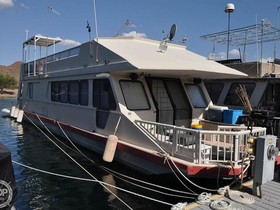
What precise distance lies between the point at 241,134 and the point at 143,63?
280cm

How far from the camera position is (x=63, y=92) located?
1179 cm

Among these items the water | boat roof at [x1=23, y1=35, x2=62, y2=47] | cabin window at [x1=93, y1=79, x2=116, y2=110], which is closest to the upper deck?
cabin window at [x1=93, y1=79, x2=116, y2=110]

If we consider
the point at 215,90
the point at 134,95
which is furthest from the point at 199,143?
the point at 215,90

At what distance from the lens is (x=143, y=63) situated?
6.95 metres

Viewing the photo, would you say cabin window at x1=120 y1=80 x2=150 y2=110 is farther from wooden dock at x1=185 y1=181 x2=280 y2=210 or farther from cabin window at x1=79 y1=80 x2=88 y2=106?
wooden dock at x1=185 y1=181 x2=280 y2=210

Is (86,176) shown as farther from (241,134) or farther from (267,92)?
(267,92)

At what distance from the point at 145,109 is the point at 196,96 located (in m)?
2.38

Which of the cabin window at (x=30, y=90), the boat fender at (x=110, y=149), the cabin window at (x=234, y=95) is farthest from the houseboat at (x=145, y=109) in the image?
the cabin window at (x=30, y=90)

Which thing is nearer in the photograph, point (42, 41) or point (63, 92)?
point (63, 92)

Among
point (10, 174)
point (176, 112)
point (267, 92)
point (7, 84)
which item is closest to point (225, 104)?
point (267, 92)

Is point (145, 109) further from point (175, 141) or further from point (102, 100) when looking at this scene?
point (175, 141)

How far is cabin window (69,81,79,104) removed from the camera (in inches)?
410

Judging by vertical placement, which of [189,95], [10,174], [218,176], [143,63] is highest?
[143,63]

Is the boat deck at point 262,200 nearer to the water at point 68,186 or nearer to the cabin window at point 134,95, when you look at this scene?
the water at point 68,186
